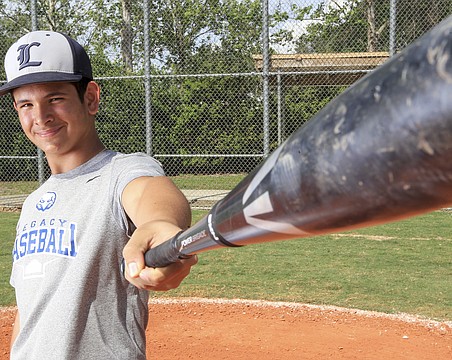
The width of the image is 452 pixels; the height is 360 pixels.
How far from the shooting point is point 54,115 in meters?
2.00

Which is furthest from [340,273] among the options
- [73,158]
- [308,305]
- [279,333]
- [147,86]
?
[147,86]

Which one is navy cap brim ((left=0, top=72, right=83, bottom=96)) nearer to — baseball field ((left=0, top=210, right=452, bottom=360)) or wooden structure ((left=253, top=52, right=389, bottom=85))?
baseball field ((left=0, top=210, right=452, bottom=360))

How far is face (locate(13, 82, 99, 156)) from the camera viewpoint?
200 cm

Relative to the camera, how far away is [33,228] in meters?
2.10

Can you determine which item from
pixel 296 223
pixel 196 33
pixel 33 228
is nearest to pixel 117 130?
→ pixel 196 33

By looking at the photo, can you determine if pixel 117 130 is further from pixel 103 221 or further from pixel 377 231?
pixel 103 221

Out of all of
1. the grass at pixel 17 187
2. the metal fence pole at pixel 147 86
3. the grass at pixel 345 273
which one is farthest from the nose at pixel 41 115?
the grass at pixel 17 187

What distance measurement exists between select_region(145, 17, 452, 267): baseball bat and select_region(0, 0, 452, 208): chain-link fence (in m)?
11.7

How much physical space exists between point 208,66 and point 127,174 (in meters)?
13.1

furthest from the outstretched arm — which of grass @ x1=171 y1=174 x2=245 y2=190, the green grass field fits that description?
grass @ x1=171 y1=174 x2=245 y2=190

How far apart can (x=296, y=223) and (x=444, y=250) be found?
832 cm

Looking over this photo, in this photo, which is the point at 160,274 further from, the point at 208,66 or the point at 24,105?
the point at 208,66

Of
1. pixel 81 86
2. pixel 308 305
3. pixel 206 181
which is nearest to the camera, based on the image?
pixel 81 86

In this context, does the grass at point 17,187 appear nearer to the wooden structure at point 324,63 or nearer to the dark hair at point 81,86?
the wooden structure at point 324,63
